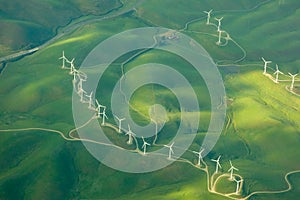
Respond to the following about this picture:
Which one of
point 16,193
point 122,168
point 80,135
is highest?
point 80,135

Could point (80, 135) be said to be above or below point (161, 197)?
above

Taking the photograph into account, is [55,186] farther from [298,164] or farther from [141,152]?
[298,164]

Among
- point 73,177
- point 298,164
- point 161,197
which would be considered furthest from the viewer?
point 298,164

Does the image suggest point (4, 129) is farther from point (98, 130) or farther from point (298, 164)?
point (298, 164)

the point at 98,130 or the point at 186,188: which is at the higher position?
the point at 98,130

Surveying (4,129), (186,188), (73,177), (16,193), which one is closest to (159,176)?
(186,188)

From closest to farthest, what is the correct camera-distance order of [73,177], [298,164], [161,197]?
[161,197] < [73,177] < [298,164]

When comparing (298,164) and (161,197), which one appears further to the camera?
(298,164)

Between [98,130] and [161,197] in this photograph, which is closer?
[161,197]

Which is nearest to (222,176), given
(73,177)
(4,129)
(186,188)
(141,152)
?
(186,188)
